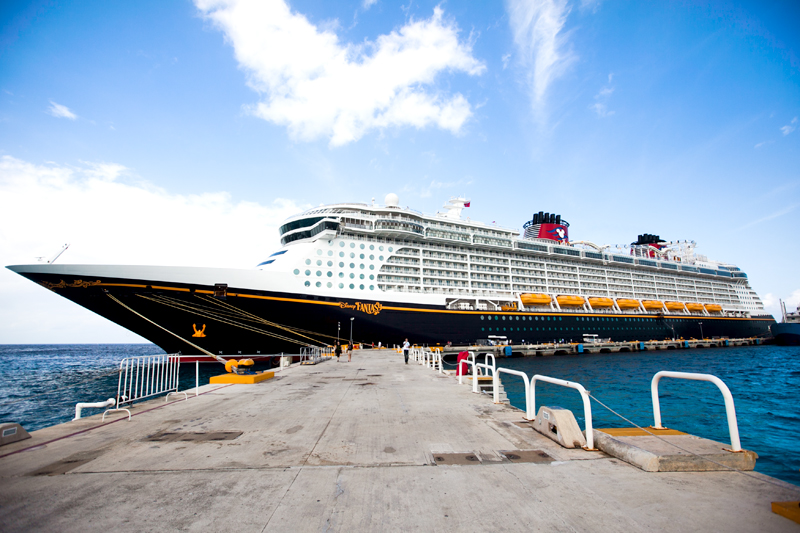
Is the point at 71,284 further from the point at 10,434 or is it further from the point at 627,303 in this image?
the point at 627,303

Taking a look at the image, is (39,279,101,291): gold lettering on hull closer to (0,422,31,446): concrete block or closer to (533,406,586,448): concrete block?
(0,422,31,446): concrete block

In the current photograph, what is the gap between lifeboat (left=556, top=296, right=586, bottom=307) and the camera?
41562 millimetres

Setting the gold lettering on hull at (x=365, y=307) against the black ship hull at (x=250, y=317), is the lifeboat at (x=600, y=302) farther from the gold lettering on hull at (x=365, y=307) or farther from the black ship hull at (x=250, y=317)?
the gold lettering on hull at (x=365, y=307)

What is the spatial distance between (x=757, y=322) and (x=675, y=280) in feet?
66.0

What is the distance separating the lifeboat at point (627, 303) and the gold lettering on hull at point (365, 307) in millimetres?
35886

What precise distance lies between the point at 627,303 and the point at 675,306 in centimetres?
1280

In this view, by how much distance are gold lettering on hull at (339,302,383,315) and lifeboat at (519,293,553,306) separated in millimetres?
17845

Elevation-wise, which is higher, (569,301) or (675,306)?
(569,301)

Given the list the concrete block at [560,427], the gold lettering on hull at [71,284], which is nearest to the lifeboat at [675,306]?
the concrete block at [560,427]

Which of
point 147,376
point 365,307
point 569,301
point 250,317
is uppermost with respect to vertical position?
point 569,301

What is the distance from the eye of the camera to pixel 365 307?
91.8ft

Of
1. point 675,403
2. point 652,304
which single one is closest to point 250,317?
point 675,403

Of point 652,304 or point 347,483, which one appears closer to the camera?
point 347,483

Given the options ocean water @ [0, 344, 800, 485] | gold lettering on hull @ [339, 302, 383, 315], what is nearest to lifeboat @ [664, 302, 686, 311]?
ocean water @ [0, 344, 800, 485]
